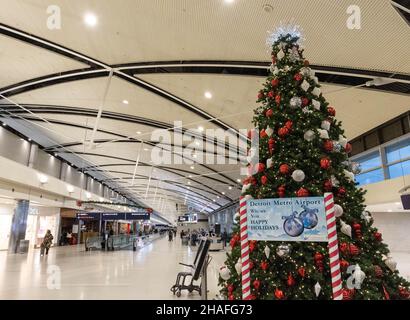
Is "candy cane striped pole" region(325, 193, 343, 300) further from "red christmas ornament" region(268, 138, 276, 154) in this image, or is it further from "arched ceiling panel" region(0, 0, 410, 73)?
"arched ceiling panel" region(0, 0, 410, 73)

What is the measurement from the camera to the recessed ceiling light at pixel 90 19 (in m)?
7.26

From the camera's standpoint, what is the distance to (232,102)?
10961 millimetres

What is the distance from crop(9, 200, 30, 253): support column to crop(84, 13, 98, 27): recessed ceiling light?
14.8 meters

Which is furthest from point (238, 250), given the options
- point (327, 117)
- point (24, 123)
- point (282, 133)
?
point (24, 123)

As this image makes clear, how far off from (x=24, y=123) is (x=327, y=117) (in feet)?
57.8

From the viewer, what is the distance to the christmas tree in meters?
3.09

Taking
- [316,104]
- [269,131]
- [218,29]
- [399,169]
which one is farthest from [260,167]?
[399,169]

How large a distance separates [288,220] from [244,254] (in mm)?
685

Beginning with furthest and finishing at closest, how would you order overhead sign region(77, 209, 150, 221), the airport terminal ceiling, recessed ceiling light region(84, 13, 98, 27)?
1. overhead sign region(77, 209, 150, 221)
2. recessed ceiling light region(84, 13, 98, 27)
3. the airport terminal ceiling

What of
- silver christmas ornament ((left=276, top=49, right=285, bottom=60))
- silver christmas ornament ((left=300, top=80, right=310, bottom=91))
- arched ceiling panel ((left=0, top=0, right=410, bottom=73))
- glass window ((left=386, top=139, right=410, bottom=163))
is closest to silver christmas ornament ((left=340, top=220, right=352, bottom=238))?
silver christmas ornament ((left=300, top=80, right=310, bottom=91))

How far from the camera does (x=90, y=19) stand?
7395mm

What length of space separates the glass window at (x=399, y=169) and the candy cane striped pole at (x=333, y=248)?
431 inches

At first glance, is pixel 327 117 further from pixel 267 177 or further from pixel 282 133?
pixel 267 177

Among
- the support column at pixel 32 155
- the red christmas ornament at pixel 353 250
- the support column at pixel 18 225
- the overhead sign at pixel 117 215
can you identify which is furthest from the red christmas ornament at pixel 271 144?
the support column at pixel 32 155
